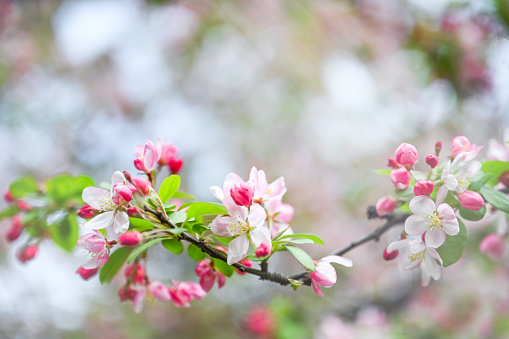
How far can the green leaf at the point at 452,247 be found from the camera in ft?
1.45

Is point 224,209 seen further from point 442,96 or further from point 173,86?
point 173,86

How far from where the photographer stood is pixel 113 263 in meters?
0.48

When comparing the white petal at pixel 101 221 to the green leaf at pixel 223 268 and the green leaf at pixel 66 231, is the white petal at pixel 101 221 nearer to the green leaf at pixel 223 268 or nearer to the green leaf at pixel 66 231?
the green leaf at pixel 223 268

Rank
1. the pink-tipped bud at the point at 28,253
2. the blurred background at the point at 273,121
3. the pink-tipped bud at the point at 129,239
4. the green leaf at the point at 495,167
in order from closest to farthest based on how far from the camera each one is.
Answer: the pink-tipped bud at the point at 129,239
the green leaf at the point at 495,167
the pink-tipped bud at the point at 28,253
the blurred background at the point at 273,121

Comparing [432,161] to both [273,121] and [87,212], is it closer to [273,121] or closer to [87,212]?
[87,212]

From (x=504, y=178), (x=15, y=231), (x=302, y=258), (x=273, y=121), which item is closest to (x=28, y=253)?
(x=15, y=231)

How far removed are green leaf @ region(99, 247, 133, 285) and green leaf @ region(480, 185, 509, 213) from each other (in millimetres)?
387

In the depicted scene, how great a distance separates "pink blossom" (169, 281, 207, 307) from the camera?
0.53 meters

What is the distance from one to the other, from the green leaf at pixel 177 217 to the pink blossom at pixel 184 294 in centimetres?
14

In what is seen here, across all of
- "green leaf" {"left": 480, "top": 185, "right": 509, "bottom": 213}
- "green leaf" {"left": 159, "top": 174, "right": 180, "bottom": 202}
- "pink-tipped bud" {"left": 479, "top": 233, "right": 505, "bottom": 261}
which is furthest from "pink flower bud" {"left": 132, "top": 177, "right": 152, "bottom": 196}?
"pink-tipped bud" {"left": 479, "top": 233, "right": 505, "bottom": 261}

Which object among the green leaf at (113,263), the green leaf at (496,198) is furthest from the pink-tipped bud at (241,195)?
the green leaf at (496,198)

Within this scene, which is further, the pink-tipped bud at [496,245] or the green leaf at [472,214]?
the pink-tipped bud at [496,245]

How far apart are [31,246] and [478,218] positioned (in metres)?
0.58

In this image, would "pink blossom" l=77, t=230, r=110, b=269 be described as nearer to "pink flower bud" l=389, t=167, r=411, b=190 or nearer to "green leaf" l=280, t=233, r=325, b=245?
"green leaf" l=280, t=233, r=325, b=245
